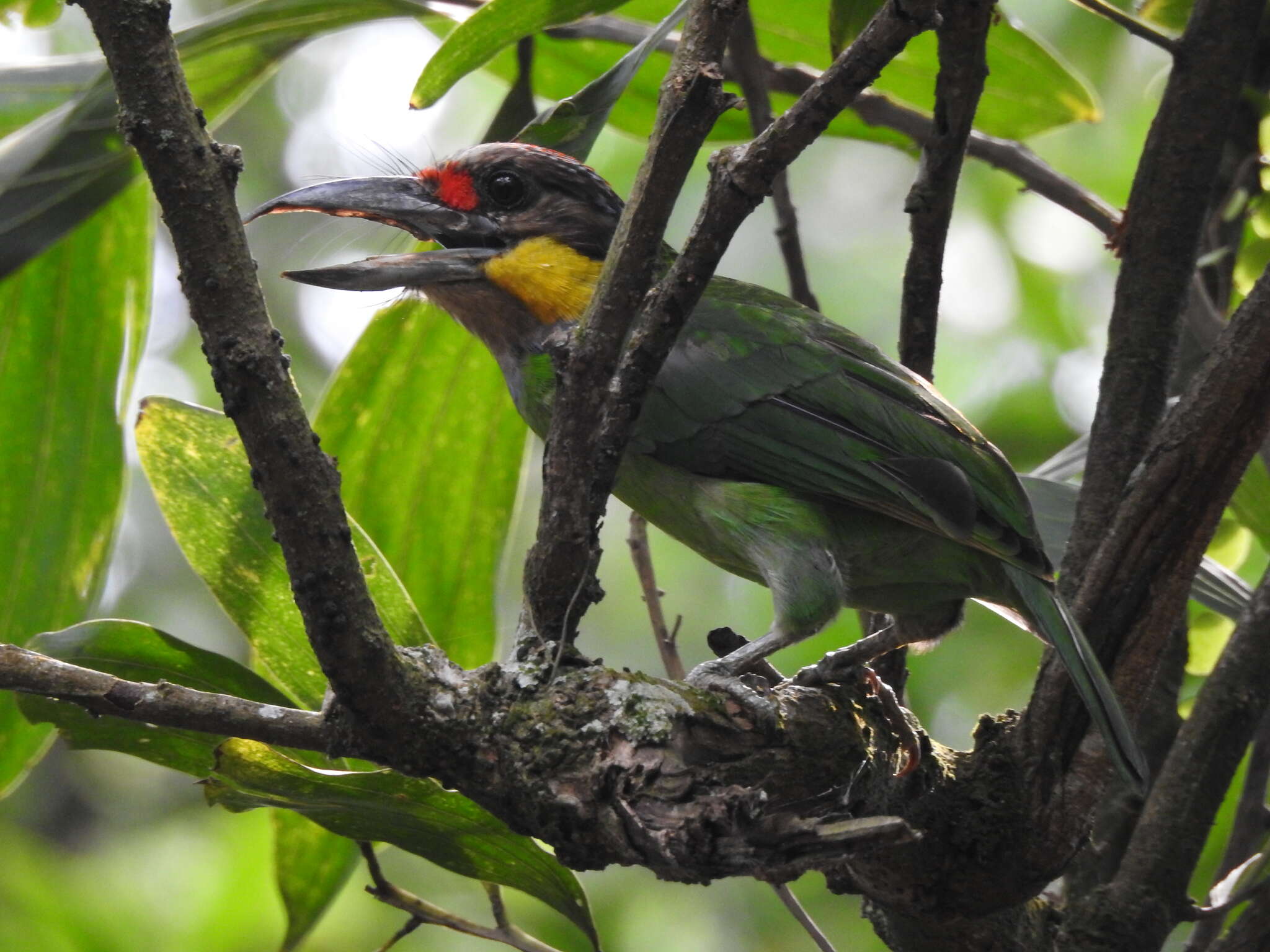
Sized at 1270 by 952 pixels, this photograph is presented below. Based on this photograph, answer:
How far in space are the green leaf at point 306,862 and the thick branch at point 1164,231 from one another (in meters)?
1.46

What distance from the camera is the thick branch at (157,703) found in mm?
1534

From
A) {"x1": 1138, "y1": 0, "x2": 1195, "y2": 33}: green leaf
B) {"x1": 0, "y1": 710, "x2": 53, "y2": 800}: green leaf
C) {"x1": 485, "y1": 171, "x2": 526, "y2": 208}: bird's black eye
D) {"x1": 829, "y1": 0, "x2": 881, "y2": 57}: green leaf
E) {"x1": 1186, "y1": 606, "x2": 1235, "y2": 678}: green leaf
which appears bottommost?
{"x1": 0, "y1": 710, "x2": 53, "y2": 800}: green leaf

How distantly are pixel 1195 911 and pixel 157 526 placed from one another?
5578 mm

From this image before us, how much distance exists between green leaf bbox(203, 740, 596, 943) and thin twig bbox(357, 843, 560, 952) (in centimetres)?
10

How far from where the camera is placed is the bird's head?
2562mm

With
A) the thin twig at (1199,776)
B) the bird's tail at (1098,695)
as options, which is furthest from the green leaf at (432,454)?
the thin twig at (1199,776)

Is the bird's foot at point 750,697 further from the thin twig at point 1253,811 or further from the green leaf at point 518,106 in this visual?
the green leaf at point 518,106

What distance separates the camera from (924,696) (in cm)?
Answer: 455

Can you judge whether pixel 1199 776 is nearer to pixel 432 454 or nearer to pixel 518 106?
pixel 432 454

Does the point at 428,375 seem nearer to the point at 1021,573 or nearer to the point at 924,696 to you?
the point at 1021,573

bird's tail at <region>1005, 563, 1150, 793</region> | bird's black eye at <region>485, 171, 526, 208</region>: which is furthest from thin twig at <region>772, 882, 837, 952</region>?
bird's black eye at <region>485, 171, 526, 208</region>

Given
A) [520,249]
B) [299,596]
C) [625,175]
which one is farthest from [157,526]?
[299,596]

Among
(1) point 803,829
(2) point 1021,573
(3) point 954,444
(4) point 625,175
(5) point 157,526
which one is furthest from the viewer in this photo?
(5) point 157,526

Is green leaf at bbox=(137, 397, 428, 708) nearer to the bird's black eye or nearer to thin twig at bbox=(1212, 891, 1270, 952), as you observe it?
the bird's black eye
